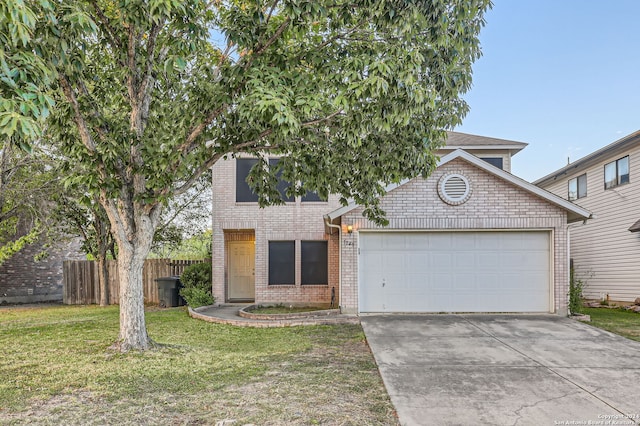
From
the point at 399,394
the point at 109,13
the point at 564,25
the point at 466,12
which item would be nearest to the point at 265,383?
the point at 399,394

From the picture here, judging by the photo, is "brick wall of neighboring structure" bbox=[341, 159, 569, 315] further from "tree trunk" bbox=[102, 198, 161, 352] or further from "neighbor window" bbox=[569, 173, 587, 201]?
"neighbor window" bbox=[569, 173, 587, 201]

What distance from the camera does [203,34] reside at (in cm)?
562

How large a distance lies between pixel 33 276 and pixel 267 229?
10.8m

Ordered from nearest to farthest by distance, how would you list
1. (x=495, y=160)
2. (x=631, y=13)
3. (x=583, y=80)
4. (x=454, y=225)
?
(x=454, y=225), (x=495, y=160), (x=631, y=13), (x=583, y=80)

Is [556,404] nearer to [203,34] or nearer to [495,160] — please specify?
[203,34]

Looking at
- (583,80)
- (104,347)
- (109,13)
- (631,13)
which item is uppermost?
(631,13)

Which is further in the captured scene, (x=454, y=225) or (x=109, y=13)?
(x=454, y=225)

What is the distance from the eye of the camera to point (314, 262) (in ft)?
41.5

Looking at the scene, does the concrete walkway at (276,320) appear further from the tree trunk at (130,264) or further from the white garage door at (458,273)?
the tree trunk at (130,264)

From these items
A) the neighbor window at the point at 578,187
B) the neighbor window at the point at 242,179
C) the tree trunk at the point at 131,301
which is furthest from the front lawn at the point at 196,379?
the neighbor window at the point at 578,187

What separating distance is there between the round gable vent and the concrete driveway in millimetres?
3102

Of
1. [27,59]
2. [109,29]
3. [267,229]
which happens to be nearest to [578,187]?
[267,229]

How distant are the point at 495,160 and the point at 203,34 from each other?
10.8 meters

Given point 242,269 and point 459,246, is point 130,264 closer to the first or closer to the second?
point 242,269
